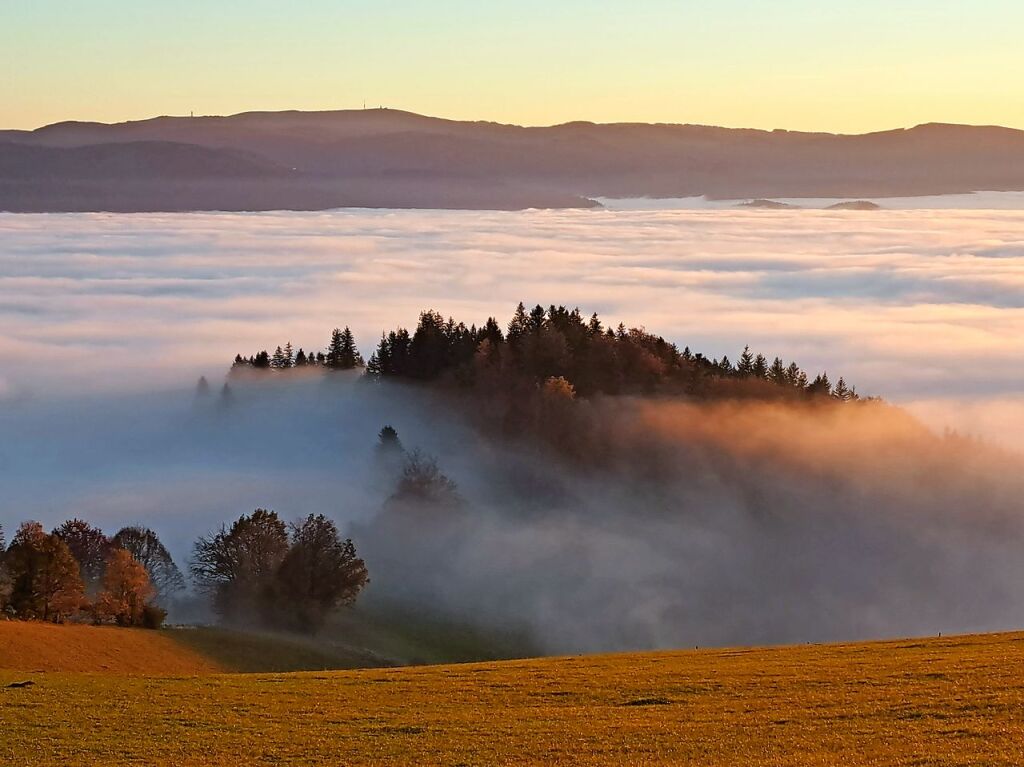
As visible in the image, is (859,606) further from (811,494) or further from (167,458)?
(167,458)

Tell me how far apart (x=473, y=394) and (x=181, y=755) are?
100 meters

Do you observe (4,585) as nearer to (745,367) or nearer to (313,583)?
(313,583)

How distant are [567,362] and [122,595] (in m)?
68.3

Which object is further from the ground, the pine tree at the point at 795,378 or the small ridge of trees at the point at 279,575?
the pine tree at the point at 795,378

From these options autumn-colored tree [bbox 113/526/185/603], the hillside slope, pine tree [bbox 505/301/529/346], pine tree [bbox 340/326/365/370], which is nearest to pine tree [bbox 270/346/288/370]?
pine tree [bbox 340/326/365/370]

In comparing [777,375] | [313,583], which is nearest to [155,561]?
[313,583]

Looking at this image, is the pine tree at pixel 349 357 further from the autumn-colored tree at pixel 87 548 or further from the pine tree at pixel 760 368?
the autumn-colored tree at pixel 87 548

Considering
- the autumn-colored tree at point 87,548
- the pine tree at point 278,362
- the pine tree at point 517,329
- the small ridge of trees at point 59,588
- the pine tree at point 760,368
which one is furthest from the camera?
the pine tree at point 278,362

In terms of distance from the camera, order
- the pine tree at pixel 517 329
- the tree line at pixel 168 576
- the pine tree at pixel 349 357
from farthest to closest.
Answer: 1. the pine tree at pixel 349 357
2. the pine tree at pixel 517 329
3. the tree line at pixel 168 576

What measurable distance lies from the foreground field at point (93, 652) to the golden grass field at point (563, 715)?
26.0 ft

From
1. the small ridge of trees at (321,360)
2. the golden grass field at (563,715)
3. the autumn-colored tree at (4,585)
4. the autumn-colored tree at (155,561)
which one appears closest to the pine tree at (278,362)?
the small ridge of trees at (321,360)

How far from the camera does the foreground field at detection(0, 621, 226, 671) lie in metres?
50.0

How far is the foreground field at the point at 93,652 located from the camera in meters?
50.0

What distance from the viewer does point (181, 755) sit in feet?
95.2
